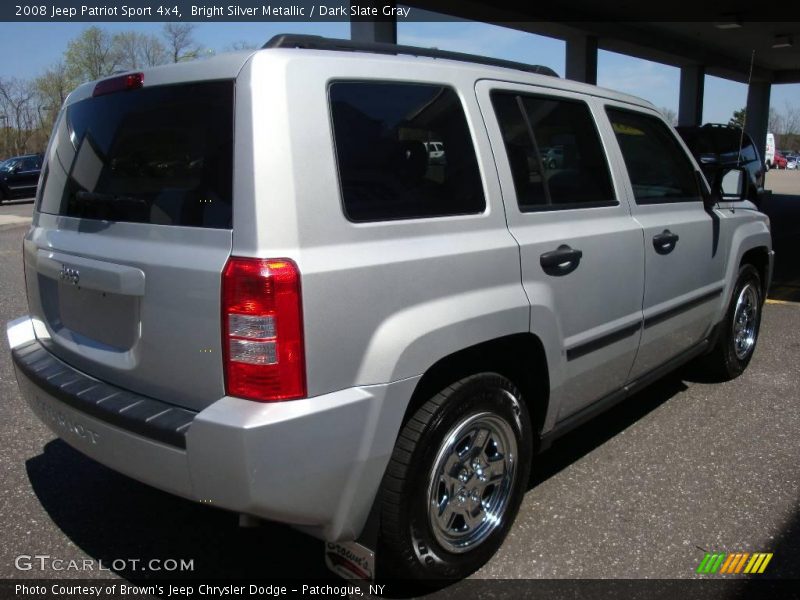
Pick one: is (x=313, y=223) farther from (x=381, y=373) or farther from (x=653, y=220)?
(x=653, y=220)

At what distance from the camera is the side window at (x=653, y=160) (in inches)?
139

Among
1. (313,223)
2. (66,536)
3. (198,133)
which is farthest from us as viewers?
(66,536)

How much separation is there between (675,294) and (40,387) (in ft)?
10.0

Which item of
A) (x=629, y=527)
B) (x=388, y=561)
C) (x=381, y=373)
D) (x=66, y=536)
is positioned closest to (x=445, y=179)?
(x=381, y=373)

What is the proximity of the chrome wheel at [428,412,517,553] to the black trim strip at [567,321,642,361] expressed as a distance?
477 mm

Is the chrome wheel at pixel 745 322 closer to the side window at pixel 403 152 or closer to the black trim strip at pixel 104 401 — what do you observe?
the side window at pixel 403 152

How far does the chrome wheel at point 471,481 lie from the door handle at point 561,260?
629 mm

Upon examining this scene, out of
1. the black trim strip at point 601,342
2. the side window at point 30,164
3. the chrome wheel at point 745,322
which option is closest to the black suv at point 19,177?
the side window at point 30,164

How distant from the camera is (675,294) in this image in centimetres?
372

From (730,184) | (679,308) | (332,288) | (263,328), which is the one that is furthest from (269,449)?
(730,184)

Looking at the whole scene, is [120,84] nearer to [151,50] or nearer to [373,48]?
[373,48]

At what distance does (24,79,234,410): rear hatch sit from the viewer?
211cm

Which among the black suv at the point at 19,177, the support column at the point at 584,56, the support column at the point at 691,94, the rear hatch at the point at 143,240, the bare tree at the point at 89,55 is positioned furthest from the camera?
the bare tree at the point at 89,55

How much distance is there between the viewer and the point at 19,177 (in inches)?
867
